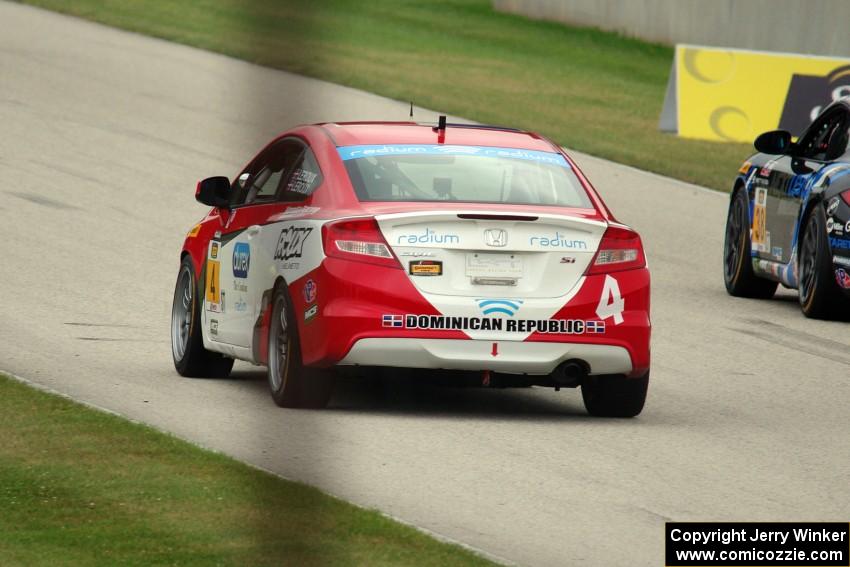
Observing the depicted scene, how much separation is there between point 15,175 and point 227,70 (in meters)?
7.81

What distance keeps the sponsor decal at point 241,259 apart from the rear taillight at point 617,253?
1815 mm

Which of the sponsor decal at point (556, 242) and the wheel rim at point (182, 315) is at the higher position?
the sponsor decal at point (556, 242)

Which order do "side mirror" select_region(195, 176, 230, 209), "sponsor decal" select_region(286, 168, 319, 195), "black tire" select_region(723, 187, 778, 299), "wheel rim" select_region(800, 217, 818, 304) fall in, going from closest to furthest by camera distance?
1. "sponsor decal" select_region(286, 168, 319, 195)
2. "side mirror" select_region(195, 176, 230, 209)
3. "wheel rim" select_region(800, 217, 818, 304)
4. "black tire" select_region(723, 187, 778, 299)

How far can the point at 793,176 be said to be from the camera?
13.4 meters

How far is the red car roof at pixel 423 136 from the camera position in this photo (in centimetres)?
920

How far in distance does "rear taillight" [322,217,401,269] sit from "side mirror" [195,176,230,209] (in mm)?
1600

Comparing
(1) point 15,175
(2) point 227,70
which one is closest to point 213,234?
(1) point 15,175

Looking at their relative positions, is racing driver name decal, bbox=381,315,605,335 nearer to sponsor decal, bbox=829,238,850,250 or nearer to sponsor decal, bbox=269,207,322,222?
sponsor decal, bbox=269,207,322,222

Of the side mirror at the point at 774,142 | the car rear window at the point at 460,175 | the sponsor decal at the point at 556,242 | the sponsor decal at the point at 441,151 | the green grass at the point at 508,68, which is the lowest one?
the green grass at the point at 508,68

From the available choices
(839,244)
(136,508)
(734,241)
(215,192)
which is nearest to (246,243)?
(215,192)

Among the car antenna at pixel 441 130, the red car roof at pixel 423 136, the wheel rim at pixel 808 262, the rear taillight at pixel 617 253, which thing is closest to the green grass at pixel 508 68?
the wheel rim at pixel 808 262

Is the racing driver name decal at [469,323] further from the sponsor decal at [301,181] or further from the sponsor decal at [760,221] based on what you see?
the sponsor decal at [760,221]

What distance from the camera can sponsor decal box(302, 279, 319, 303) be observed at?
838 cm

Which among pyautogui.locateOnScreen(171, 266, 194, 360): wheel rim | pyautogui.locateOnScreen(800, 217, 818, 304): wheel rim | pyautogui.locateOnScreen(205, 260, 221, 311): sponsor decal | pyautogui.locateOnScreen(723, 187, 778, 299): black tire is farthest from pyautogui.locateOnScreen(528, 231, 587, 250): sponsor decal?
pyautogui.locateOnScreen(723, 187, 778, 299): black tire
